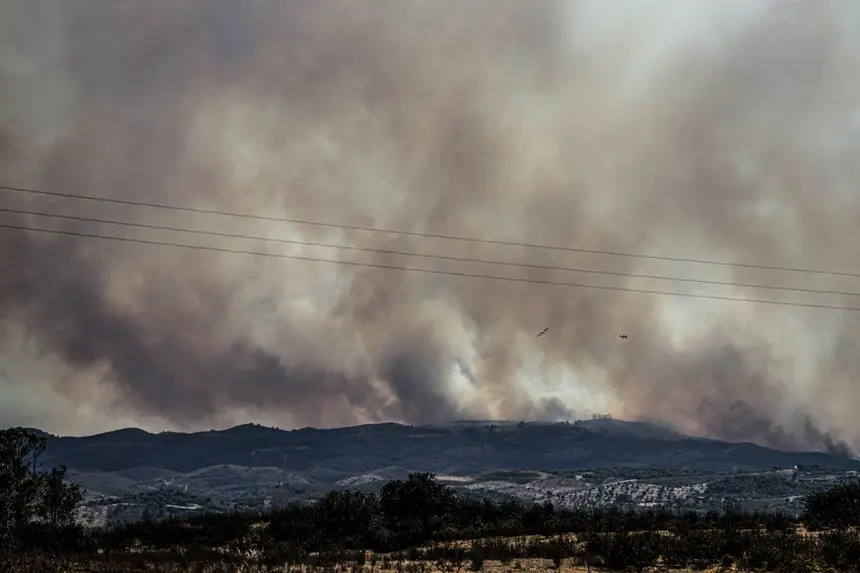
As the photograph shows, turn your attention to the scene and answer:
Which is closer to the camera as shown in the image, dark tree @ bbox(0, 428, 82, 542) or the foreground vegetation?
the foreground vegetation

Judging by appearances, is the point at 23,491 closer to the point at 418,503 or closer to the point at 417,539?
the point at 418,503

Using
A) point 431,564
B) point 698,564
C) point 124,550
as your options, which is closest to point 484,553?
point 431,564

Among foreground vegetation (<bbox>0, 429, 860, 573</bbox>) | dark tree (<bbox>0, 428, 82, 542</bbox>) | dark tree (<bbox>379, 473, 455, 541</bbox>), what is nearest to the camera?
foreground vegetation (<bbox>0, 429, 860, 573</bbox>)

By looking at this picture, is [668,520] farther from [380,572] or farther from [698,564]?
[380,572]

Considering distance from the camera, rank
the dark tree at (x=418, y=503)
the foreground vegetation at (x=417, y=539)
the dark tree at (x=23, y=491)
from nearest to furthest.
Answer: the foreground vegetation at (x=417, y=539) → the dark tree at (x=23, y=491) → the dark tree at (x=418, y=503)

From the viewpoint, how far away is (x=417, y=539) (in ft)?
186

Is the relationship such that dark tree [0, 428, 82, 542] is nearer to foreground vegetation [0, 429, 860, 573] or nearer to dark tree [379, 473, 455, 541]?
foreground vegetation [0, 429, 860, 573]

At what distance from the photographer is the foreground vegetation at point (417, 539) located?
42.4 metres

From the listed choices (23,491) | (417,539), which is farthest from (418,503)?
(23,491)

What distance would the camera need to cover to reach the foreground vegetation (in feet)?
139

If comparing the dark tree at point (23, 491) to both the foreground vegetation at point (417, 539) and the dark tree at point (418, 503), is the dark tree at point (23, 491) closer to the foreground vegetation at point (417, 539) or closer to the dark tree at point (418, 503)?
the foreground vegetation at point (417, 539)

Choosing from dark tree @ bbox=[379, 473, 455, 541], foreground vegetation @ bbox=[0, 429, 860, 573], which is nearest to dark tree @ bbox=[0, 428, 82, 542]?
foreground vegetation @ bbox=[0, 429, 860, 573]

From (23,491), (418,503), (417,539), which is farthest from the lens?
(418,503)

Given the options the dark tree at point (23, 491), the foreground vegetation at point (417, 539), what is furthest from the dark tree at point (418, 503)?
the dark tree at point (23, 491)
